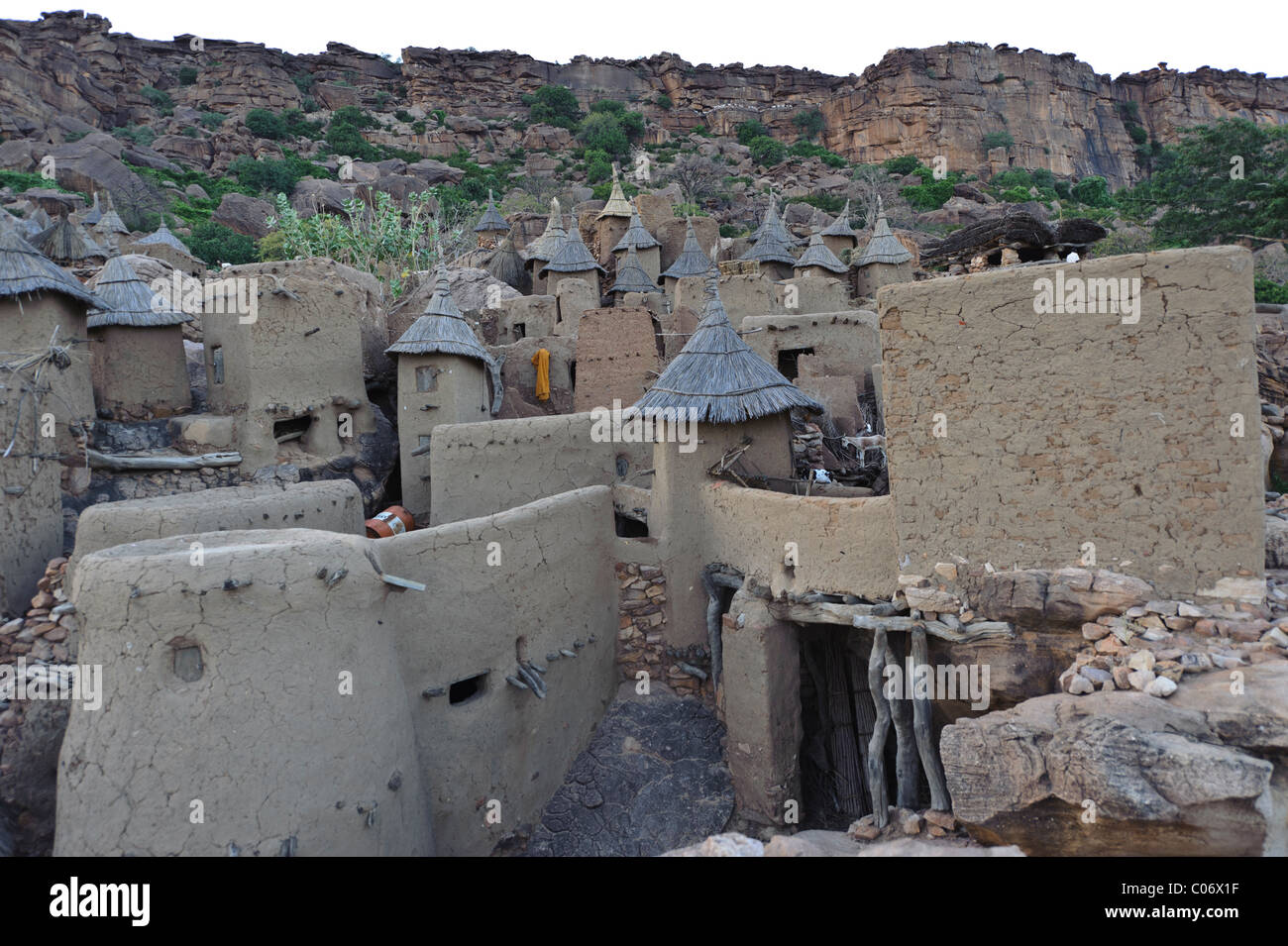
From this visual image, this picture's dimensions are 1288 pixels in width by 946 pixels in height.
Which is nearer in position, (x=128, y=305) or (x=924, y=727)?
(x=924, y=727)

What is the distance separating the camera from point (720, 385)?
943cm

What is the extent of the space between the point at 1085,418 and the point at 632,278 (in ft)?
52.9

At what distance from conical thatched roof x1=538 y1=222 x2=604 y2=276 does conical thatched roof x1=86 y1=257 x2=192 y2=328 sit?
34.8 feet

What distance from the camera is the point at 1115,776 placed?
4.61 m

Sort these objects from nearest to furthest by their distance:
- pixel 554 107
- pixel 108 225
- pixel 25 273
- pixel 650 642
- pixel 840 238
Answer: pixel 650 642 < pixel 25 273 < pixel 108 225 < pixel 840 238 < pixel 554 107

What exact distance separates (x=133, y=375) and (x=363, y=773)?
9210 millimetres

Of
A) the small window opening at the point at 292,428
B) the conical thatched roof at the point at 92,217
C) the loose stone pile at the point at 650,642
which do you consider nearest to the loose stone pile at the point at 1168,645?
the loose stone pile at the point at 650,642

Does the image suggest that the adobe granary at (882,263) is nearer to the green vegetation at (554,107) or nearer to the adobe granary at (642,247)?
the adobe granary at (642,247)

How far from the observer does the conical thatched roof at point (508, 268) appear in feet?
77.3

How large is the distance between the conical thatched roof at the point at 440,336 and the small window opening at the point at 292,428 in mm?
1778

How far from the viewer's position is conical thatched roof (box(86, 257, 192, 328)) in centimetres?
1213

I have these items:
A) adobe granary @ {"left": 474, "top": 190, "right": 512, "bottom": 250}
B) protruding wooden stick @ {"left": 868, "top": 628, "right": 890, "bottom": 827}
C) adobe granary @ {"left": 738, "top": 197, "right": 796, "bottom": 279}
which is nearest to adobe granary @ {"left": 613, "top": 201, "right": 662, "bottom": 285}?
adobe granary @ {"left": 738, "top": 197, "right": 796, "bottom": 279}

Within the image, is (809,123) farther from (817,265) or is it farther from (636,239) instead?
(817,265)

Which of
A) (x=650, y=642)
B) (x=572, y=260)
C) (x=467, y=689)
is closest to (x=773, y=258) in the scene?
(x=572, y=260)
